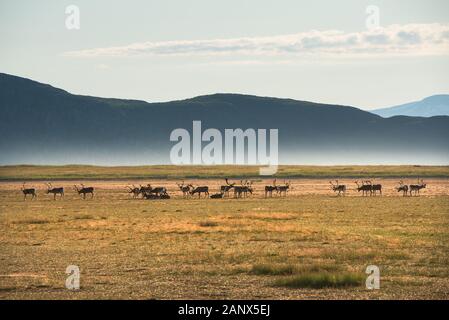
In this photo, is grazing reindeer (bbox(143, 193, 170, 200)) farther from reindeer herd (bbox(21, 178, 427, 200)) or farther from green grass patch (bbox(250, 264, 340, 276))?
green grass patch (bbox(250, 264, 340, 276))

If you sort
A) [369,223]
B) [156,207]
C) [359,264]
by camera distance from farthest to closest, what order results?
[156,207] < [369,223] < [359,264]

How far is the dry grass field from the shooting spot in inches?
922

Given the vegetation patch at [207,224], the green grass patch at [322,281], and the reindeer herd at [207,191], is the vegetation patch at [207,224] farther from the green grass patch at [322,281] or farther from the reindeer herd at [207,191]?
the reindeer herd at [207,191]

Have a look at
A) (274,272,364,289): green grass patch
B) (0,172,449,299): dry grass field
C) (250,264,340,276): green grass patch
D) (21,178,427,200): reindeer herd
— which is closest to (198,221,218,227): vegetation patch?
(0,172,449,299): dry grass field

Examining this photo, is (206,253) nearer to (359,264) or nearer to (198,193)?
(359,264)

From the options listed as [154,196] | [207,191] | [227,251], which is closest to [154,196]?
[154,196]

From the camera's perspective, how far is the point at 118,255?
99.6ft

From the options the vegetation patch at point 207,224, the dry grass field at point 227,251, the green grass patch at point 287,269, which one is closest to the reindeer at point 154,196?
the dry grass field at point 227,251

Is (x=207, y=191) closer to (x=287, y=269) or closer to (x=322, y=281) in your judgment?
(x=287, y=269)

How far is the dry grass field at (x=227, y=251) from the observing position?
76.8 feet

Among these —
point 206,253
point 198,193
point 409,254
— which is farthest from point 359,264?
point 198,193

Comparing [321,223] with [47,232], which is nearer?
[47,232]

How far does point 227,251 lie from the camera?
102 ft

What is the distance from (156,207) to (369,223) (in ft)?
61.7
